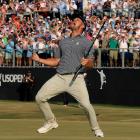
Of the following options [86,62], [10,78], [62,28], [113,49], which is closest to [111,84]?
[113,49]

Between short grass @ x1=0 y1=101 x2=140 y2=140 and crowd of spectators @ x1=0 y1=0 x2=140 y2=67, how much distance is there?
2.17 meters

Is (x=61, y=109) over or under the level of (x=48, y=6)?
under

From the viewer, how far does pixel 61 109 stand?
26.2 metres

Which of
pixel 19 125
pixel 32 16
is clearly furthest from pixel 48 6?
pixel 19 125

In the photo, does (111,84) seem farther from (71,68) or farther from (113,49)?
(71,68)

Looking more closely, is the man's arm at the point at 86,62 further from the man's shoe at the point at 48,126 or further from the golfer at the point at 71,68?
the man's shoe at the point at 48,126

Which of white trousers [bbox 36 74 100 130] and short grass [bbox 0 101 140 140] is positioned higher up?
white trousers [bbox 36 74 100 130]

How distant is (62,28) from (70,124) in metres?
15.2

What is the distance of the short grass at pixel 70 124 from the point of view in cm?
1451

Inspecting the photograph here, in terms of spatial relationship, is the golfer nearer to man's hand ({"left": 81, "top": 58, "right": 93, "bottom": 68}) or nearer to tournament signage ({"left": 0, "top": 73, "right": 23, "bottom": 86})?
man's hand ({"left": 81, "top": 58, "right": 93, "bottom": 68})

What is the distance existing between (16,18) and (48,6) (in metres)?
1.82

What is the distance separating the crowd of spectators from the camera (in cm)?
2834

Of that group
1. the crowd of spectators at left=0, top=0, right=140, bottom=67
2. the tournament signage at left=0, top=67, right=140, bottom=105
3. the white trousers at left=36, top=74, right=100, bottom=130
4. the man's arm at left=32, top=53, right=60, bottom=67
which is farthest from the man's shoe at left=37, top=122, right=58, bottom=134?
the tournament signage at left=0, top=67, right=140, bottom=105

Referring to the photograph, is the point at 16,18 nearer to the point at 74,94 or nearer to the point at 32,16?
the point at 32,16
